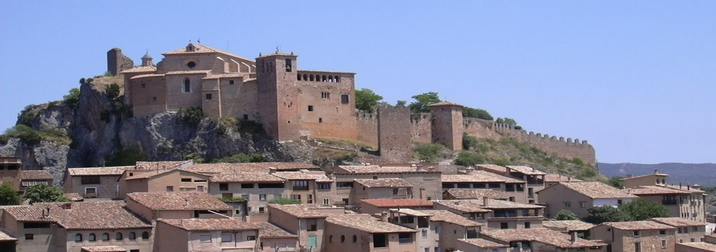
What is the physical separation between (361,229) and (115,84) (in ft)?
132

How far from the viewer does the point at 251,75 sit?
87312mm

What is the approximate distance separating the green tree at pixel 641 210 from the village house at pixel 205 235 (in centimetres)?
2326

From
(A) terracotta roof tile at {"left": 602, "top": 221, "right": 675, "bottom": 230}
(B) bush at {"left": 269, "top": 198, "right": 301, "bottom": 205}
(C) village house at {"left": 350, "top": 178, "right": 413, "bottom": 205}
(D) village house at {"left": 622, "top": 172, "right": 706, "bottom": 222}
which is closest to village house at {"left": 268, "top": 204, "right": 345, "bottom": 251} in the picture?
(B) bush at {"left": 269, "top": 198, "right": 301, "bottom": 205}

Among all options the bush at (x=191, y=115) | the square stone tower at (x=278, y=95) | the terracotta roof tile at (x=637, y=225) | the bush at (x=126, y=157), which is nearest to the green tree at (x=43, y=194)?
the bush at (x=126, y=157)

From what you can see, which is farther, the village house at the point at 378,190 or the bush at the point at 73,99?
the bush at the point at 73,99

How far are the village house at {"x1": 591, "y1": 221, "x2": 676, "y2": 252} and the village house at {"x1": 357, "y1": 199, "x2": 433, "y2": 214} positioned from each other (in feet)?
26.0

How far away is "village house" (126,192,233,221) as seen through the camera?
55.2 m

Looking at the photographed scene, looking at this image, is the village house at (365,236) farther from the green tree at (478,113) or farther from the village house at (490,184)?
the green tree at (478,113)

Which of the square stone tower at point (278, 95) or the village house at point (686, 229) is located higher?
the square stone tower at point (278, 95)

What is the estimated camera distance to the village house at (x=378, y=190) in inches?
2633

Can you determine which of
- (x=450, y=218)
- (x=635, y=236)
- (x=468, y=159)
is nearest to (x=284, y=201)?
(x=450, y=218)

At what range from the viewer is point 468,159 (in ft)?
292

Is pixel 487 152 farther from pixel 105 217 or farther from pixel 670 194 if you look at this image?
pixel 105 217

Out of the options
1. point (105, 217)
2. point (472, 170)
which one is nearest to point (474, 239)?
point (105, 217)
